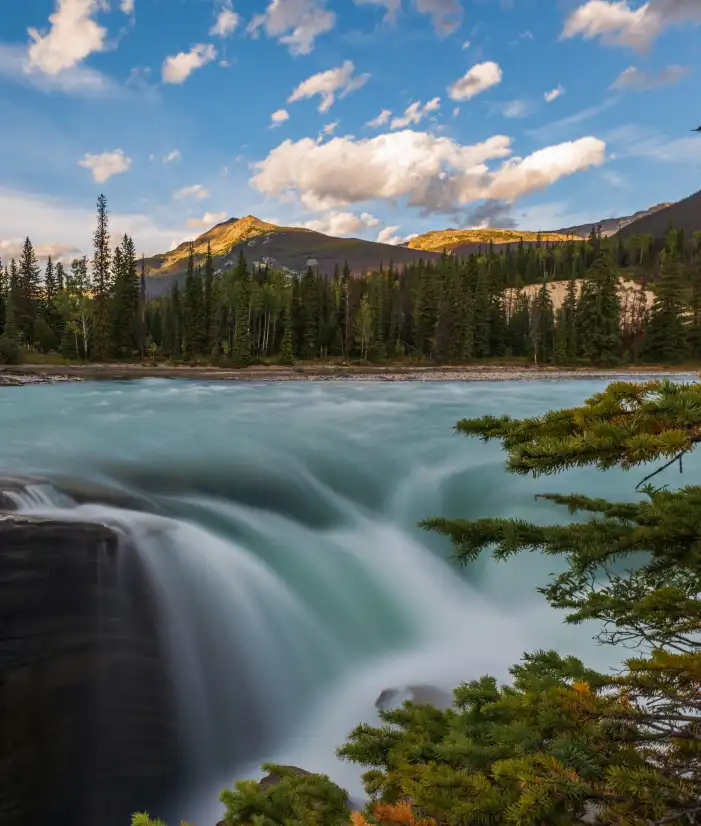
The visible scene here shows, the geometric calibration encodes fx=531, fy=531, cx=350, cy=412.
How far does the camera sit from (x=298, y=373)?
56062 millimetres

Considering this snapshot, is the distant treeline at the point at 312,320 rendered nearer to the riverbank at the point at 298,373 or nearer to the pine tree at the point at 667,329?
the pine tree at the point at 667,329

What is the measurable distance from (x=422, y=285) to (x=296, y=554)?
Result: 75.9 metres

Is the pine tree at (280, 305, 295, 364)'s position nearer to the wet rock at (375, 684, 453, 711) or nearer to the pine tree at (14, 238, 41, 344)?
the pine tree at (14, 238, 41, 344)

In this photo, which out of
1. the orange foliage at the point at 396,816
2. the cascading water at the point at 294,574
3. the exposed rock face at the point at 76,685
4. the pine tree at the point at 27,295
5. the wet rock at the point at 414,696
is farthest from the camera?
the pine tree at the point at 27,295

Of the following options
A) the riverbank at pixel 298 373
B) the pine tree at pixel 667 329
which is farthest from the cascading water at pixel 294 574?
the pine tree at pixel 667 329

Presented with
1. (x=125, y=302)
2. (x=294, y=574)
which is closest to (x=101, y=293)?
(x=125, y=302)

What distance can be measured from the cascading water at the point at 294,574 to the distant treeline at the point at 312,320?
4852 cm

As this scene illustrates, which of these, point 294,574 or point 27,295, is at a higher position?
point 27,295

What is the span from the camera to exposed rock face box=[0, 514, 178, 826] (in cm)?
591

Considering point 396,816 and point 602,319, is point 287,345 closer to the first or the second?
point 602,319

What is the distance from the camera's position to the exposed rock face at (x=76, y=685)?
19.4 feet

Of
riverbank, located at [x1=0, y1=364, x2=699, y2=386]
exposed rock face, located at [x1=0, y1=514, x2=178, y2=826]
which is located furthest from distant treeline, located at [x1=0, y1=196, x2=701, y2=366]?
exposed rock face, located at [x1=0, y1=514, x2=178, y2=826]

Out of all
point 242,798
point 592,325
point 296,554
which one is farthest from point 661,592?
point 592,325

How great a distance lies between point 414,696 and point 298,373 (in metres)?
49.3
